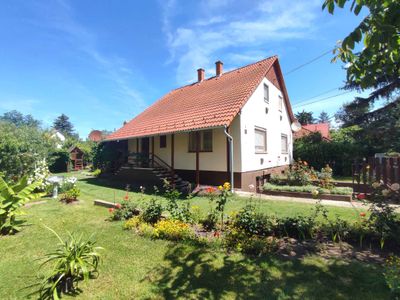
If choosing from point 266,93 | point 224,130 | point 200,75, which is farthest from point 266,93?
point 200,75

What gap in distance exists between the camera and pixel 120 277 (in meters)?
3.43

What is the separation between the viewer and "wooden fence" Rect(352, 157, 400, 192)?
26.2 ft

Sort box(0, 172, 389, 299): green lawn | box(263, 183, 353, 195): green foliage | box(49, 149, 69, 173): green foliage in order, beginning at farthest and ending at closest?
box(49, 149, 69, 173): green foliage, box(263, 183, 353, 195): green foliage, box(0, 172, 389, 299): green lawn

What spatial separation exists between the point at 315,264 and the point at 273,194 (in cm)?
687

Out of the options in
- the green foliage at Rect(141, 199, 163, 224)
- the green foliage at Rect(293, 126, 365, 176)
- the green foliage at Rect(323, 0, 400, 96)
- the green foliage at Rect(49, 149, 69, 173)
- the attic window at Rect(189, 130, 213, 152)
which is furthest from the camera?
the green foliage at Rect(49, 149, 69, 173)

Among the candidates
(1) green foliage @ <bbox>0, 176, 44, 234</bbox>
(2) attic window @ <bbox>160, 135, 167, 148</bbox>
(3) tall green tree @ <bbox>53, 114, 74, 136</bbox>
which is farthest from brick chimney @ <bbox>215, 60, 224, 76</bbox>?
(3) tall green tree @ <bbox>53, 114, 74, 136</bbox>

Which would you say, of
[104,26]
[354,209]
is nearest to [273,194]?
[354,209]

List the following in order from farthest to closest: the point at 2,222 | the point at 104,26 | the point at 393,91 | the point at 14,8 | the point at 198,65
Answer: the point at 393,91
the point at 198,65
the point at 104,26
the point at 14,8
the point at 2,222

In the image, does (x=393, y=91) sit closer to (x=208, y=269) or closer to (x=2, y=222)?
(x=208, y=269)

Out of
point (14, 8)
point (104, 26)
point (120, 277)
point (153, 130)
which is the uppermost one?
point (104, 26)

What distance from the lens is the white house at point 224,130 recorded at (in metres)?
10.6

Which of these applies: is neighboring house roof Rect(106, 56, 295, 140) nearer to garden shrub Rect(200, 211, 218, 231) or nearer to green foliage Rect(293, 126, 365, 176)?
green foliage Rect(293, 126, 365, 176)

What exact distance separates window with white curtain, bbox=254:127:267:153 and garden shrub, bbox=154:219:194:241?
8.37m

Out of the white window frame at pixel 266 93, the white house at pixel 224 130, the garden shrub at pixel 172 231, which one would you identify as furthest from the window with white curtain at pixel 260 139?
the garden shrub at pixel 172 231
